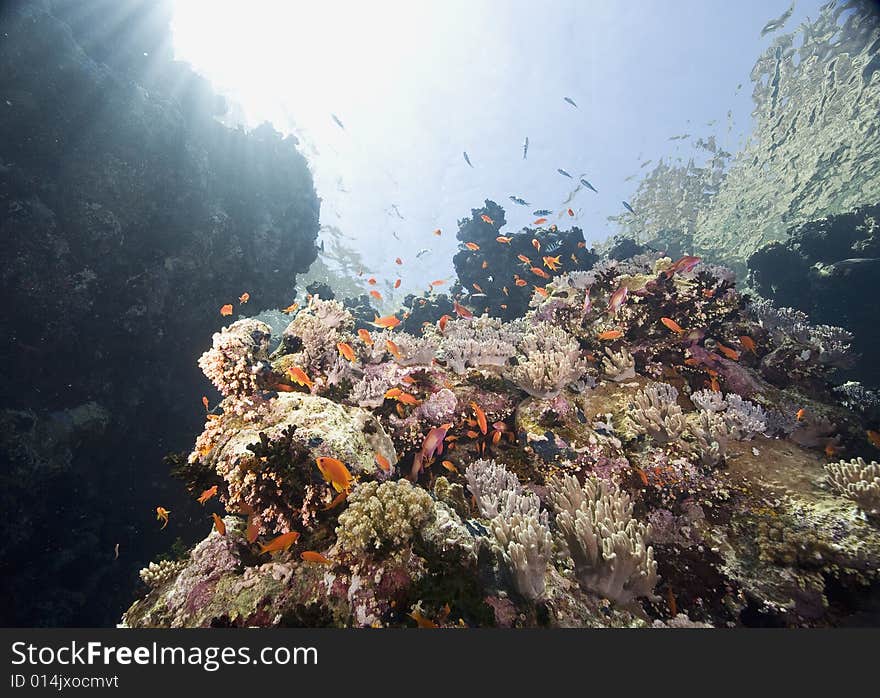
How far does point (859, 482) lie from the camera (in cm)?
323

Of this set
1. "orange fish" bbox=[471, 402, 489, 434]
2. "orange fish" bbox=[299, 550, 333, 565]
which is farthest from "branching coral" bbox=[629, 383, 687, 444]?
"orange fish" bbox=[299, 550, 333, 565]

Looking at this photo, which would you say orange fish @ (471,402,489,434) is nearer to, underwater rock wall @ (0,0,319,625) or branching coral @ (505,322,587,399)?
branching coral @ (505,322,587,399)

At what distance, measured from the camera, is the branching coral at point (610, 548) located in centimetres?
291

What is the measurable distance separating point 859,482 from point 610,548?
2474mm

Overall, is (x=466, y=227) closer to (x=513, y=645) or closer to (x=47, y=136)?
(x=47, y=136)

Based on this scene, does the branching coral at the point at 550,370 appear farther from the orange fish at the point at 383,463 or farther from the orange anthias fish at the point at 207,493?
the orange anthias fish at the point at 207,493

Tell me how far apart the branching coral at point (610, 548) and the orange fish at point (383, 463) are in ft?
5.99

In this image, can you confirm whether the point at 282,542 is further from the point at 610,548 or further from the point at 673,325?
the point at 673,325

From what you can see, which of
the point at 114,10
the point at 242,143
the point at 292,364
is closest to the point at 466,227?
the point at 242,143

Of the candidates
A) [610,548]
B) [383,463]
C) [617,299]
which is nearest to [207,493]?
[383,463]

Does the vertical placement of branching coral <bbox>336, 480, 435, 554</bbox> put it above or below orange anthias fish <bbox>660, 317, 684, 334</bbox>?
below

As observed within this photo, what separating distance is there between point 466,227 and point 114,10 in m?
14.0

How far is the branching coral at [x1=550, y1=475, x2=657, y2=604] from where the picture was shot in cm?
291

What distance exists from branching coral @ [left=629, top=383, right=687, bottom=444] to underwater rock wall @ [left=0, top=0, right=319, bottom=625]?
528 inches
